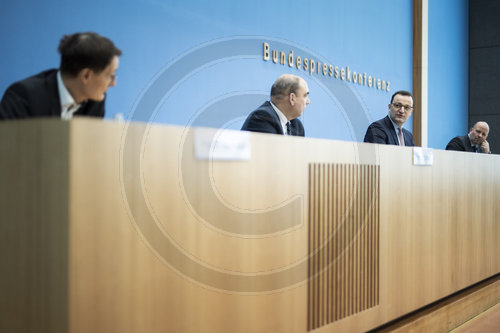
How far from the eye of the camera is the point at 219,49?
3164 mm

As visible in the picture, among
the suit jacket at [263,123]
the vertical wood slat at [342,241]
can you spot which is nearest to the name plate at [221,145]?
the vertical wood slat at [342,241]

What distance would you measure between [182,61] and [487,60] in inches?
203

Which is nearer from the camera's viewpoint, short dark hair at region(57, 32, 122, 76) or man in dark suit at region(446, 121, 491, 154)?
short dark hair at region(57, 32, 122, 76)

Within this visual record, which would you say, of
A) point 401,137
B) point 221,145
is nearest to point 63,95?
point 221,145

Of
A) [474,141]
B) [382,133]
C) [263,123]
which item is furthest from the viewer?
[474,141]

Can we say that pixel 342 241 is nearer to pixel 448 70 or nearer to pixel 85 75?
pixel 85 75

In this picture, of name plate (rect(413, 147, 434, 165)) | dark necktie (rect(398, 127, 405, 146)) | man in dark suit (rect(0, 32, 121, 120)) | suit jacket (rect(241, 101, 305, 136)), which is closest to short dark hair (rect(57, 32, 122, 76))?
man in dark suit (rect(0, 32, 121, 120))

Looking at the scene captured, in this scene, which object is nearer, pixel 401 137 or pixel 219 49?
pixel 219 49

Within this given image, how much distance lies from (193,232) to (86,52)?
66cm

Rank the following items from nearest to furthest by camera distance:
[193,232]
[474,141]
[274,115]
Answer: [193,232] < [274,115] < [474,141]

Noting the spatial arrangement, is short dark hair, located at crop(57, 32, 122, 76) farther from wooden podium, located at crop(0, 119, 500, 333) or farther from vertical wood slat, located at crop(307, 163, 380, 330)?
vertical wood slat, located at crop(307, 163, 380, 330)

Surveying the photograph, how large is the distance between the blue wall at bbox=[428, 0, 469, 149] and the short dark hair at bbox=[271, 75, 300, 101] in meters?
3.65

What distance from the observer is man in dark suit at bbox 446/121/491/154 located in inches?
172

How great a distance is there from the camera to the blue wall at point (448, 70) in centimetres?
589
